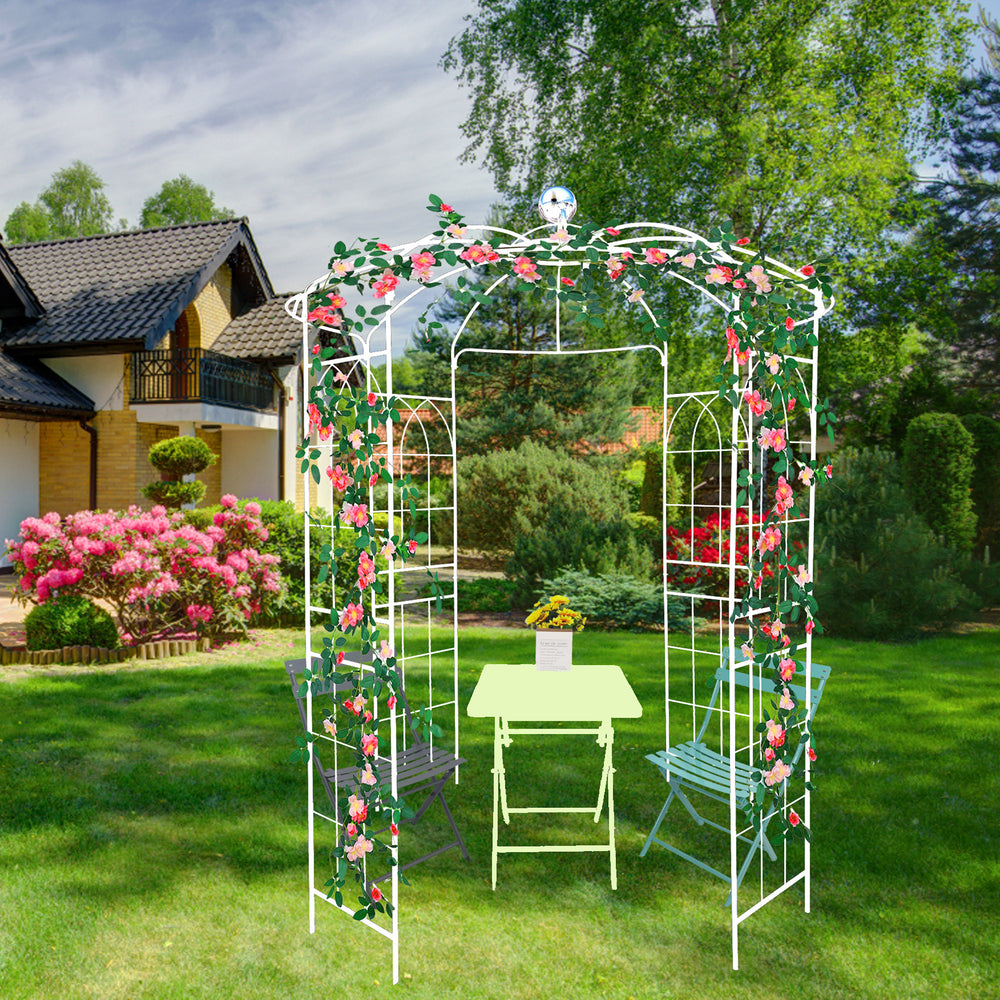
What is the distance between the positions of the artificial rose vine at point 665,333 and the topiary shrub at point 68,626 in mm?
5700

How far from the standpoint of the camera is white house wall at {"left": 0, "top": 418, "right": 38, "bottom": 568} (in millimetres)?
13273

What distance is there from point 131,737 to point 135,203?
34344mm

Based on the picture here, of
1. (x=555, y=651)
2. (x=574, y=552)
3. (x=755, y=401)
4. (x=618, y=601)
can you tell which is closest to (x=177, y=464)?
(x=574, y=552)

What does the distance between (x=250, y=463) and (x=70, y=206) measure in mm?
23823

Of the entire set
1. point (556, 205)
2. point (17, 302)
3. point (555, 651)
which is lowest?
point (555, 651)

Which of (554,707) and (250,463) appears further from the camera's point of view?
(250,463)

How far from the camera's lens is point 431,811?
455 centimetres

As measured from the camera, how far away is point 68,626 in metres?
7.70

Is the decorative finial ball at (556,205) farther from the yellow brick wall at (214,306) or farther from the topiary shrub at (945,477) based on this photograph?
the yellow brick wall at (214,306)

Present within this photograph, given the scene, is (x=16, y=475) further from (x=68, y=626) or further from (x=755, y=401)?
(x=755, y=401)

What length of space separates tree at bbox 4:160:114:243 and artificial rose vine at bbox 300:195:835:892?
35385 mm

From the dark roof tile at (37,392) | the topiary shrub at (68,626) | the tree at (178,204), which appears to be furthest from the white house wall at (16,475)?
the tree at (178,204)

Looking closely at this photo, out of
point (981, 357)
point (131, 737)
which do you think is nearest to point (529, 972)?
point (131, 737)

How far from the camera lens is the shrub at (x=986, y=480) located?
437 inches
